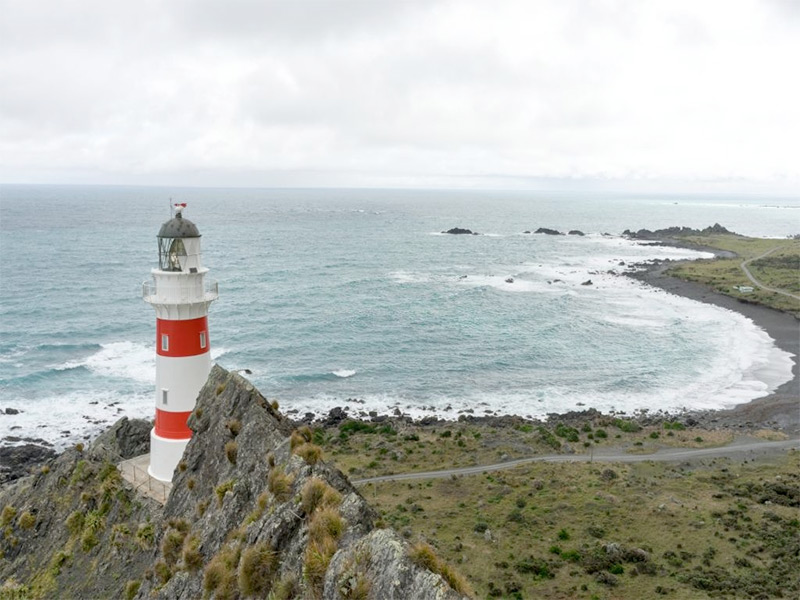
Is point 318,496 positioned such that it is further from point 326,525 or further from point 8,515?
point 8,515

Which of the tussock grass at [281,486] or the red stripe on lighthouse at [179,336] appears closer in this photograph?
the tussock grass at [281,486]

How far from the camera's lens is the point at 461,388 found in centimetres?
5962

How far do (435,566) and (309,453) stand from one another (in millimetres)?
4499

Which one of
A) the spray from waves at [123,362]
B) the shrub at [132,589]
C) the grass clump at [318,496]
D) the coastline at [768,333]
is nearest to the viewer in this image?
the grass clump at [318,496]

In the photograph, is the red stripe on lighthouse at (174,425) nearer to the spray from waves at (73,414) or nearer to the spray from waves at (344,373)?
the spray from waves at (73,414)

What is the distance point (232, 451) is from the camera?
53.9 feet

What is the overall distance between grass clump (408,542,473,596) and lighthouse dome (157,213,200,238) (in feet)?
47.9

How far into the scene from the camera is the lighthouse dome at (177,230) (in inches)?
820

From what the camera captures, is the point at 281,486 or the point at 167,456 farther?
the point at 167,456

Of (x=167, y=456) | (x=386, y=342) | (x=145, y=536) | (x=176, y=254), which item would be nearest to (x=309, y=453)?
(x=145, y=536)

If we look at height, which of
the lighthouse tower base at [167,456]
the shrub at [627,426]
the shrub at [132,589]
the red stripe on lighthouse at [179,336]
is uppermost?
the red stripe on lighthouse at [179,336]

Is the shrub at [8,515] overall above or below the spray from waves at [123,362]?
above

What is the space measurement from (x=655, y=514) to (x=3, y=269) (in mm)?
113108

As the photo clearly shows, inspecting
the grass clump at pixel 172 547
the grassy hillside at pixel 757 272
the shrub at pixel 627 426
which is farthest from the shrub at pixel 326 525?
the grassy hillside at pixel 757 272
